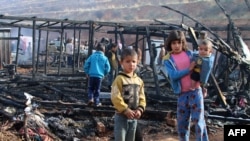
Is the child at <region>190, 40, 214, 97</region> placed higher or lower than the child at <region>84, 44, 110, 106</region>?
higher

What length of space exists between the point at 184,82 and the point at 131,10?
51.5 m

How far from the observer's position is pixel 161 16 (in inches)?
1960

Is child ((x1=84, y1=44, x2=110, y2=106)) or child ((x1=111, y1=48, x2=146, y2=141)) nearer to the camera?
child ((x1=111, y1=48, x2=146, y2=141))

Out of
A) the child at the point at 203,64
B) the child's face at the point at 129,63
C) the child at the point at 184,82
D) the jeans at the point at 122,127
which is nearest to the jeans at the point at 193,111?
the child at the point at 184,82

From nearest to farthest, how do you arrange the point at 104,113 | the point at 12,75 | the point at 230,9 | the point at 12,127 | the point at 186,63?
the point at 186,63 → the point at 12,127 → the point at 104,113 → the point at 12,75 → the point at 230,9

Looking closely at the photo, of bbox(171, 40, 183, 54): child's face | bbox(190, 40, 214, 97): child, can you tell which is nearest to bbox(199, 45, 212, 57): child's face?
bbox(190, 40, 214, 97): child

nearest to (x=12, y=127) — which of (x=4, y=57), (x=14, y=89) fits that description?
(x=14, y=89)

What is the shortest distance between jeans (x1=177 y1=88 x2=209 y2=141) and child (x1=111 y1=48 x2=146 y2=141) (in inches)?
23.3

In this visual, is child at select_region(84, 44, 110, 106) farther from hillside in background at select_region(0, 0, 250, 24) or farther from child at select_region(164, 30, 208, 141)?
hillside in background at select_region(0, 0, 250, 24)

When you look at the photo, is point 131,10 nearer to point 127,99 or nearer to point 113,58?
point 113,58

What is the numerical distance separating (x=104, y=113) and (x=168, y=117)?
136 cm

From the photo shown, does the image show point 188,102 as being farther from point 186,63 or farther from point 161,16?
point 161,16

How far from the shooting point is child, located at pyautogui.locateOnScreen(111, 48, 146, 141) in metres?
4.69

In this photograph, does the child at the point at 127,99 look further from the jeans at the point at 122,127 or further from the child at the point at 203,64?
the child at the point at 203,64
